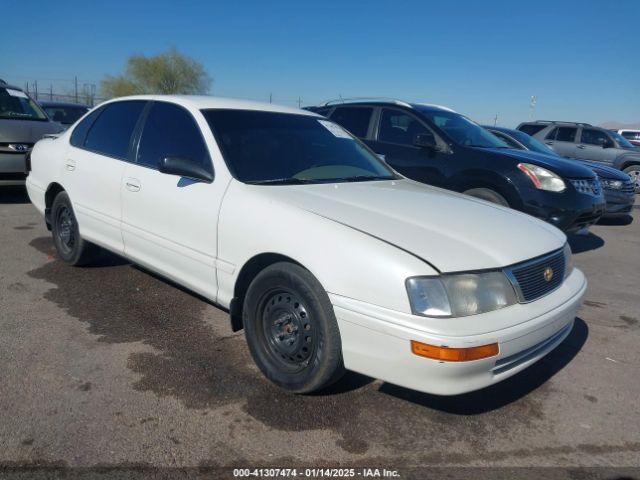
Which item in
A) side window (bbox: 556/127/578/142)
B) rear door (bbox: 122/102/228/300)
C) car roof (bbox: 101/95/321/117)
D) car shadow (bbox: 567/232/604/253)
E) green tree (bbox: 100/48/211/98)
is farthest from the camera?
green tree (bbox: 100/48/211/98)

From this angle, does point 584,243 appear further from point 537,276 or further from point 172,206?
point 172,206


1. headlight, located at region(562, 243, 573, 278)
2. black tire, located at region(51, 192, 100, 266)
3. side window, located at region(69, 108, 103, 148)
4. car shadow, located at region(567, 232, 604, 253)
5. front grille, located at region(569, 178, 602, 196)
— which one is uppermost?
side window, located at region(69, 108, 103, 148)

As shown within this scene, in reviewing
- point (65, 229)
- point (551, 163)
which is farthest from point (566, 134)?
point (65, 229)

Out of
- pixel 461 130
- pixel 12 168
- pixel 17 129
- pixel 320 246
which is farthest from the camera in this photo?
pixel 17 129

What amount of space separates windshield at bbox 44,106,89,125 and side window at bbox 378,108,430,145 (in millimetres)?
9493

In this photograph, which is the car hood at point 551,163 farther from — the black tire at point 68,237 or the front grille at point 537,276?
the black tire at point 68,237

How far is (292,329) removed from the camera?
2.99 m

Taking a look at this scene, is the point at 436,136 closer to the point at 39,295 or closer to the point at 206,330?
the point at 206,330

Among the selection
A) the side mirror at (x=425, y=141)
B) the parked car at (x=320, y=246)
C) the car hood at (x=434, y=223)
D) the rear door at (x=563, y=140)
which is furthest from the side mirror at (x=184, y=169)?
the rear door at (x=563, y=140)

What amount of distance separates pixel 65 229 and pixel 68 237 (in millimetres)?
88

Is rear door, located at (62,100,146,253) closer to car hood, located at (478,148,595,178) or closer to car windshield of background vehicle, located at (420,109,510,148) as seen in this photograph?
car windshield of background vehicle, located at (420,109,510,148)

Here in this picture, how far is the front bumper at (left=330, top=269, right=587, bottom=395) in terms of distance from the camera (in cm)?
247

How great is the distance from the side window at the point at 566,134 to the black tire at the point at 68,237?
12614mm

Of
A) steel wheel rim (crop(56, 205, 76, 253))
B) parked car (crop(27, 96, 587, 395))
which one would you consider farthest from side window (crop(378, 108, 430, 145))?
steel wheel rim (crop(56, 205, 76, 253))
